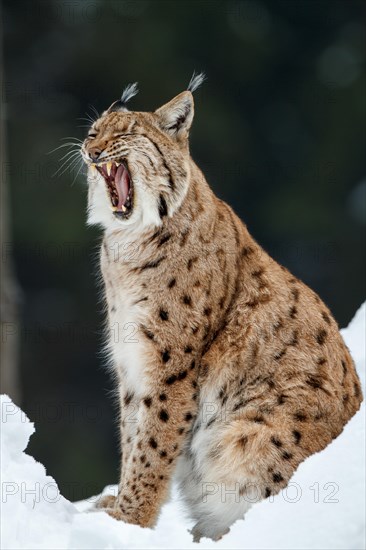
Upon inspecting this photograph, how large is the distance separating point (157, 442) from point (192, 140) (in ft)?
41.1

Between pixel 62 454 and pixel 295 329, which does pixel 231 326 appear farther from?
pixel 62 454

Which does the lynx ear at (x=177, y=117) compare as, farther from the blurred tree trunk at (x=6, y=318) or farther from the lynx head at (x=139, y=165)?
the blurred tree trunk at (x=6, y=318)

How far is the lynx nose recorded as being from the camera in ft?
18.5

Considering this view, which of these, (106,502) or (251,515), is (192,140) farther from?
(251,515)

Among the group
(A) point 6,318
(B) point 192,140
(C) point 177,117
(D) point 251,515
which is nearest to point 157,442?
(D) point 251,515

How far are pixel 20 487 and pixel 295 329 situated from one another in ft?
4.88

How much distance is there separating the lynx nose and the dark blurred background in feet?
37.4

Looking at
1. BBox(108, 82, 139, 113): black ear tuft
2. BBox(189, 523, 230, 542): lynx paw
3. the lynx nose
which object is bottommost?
BBox(189, 523, 230, 542): lynx paw

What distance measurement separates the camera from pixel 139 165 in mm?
5656

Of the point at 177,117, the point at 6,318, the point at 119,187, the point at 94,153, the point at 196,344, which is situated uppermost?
the point at 177,117

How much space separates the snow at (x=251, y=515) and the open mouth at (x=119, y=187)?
1249mm

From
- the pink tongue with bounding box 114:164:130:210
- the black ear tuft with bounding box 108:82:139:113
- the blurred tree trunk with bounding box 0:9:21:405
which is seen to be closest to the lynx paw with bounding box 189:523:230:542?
the pink tongue with bounding box 114:164:130:210

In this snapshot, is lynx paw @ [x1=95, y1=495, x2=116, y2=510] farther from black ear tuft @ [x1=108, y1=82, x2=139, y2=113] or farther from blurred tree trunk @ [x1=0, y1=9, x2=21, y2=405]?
blurred tree trunk @ [x1=0, y1=9, x2=21, y2=405]

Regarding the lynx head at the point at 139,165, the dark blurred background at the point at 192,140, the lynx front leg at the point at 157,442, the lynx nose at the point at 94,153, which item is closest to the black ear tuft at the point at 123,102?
the lynx head at the point at 139,165
